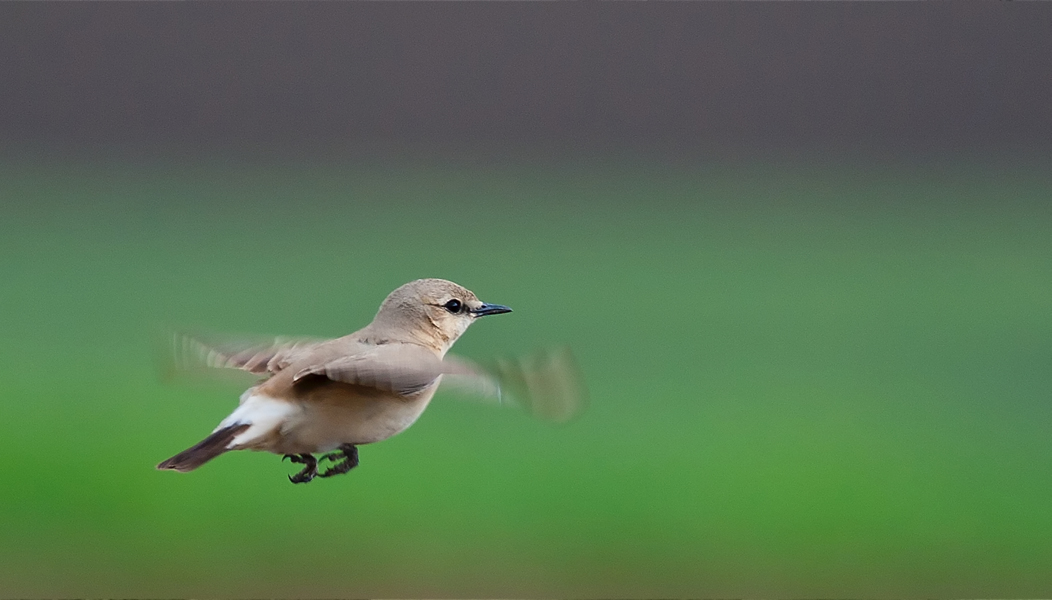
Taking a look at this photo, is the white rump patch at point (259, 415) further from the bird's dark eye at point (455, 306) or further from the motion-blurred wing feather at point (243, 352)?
the bird's dark eye at point (455, 306)

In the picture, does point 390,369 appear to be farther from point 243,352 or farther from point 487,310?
point 243,352

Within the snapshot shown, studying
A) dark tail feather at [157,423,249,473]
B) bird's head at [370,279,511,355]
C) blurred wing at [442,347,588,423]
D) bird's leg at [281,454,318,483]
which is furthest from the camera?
bird's head at [370,279,511,355]

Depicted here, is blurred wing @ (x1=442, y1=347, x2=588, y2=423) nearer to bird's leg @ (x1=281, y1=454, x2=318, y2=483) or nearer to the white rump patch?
bird's leg @ (x1=281, y1=454, x2=318, y2=483)

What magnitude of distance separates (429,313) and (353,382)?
27cm

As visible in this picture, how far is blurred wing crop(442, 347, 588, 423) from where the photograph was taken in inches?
69.5

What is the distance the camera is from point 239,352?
269 centimetres

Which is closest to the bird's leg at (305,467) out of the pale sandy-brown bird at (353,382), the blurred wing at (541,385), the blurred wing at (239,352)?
the pale sandy-brown bird at (353,382)

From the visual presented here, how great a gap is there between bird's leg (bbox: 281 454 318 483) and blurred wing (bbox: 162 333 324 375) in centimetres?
24

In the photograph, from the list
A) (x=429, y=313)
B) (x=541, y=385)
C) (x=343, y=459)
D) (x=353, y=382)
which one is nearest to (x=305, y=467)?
(x=343, y=459)

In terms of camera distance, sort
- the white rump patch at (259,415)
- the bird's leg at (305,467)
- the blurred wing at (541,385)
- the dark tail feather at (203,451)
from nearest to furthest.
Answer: the blurred wing at (541,385) → the dark tail feather at (203,451) → the bird's leg at (305,467) → the white rump patch at (259,415)

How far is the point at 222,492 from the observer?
10.7 metres

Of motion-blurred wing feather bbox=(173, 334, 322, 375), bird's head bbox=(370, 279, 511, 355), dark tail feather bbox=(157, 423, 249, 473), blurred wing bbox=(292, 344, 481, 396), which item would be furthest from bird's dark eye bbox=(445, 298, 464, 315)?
dark tail feather bbox=(157, 423, 249, 473)

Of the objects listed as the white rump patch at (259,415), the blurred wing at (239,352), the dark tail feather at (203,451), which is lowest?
the dark tail feather at (203,451)

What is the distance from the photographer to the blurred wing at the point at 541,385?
5.79ft
